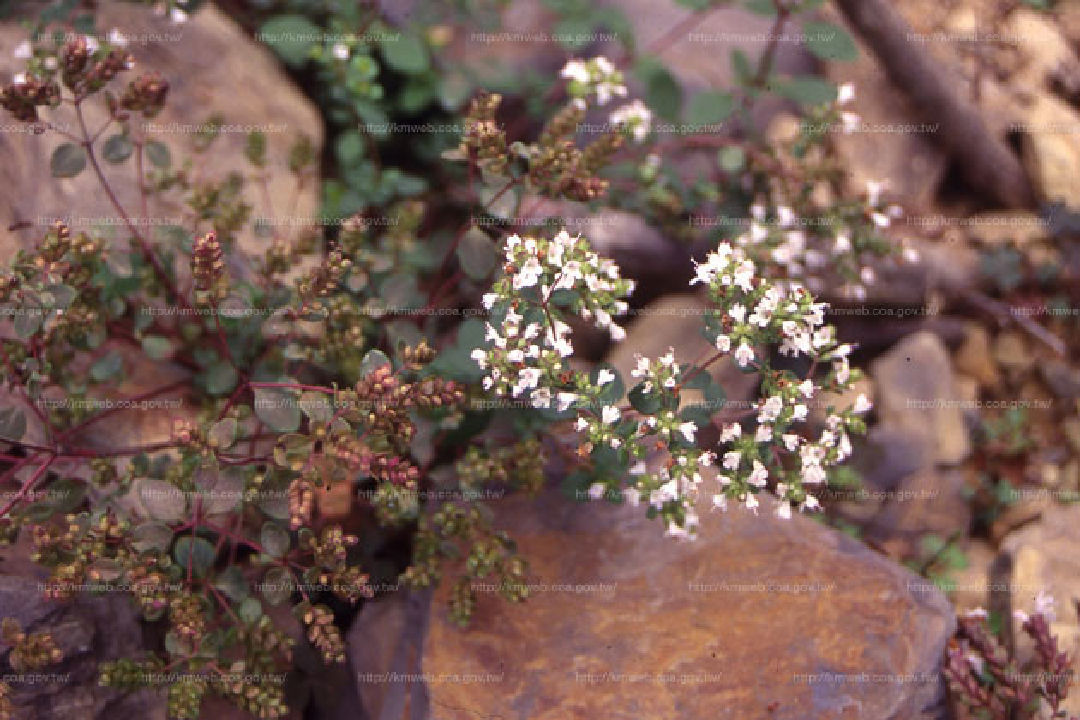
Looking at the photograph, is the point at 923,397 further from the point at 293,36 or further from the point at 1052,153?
the point at 293,36

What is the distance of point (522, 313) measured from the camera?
266cm

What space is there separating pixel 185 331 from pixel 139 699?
1.31 meters

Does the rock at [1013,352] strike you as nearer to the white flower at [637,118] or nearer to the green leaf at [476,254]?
the white flower at [637,118]

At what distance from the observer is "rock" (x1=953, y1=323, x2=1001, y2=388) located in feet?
16.0

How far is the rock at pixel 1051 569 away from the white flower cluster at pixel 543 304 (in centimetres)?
219

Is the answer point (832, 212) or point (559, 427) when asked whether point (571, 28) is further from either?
point (559, 427)

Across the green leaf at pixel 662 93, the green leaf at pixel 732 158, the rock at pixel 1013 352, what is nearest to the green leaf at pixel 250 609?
the green leaf at pixel 732 158

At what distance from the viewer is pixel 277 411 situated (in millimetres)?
2760

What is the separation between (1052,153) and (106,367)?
493 cm

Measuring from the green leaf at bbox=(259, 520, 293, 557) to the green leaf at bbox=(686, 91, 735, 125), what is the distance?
251 centimetres

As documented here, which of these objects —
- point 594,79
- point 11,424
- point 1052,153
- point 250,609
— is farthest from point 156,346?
point 1052,153

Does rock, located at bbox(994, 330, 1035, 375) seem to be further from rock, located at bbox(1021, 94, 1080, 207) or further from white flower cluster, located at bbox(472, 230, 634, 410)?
white flower cluster, located at bbox(472, 230, 634, 410)

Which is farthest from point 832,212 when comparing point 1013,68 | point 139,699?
point 139,699

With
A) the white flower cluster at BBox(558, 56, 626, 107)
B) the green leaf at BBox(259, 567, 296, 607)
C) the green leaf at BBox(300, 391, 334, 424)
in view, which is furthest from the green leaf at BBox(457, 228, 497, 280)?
the green leaf at BBox(259, 567, 296, 607)
